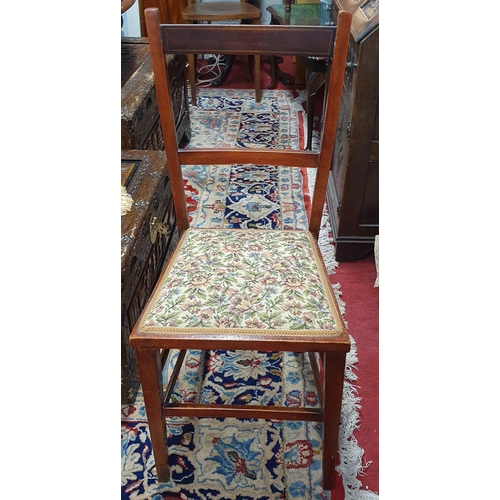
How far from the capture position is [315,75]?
265 centimetres

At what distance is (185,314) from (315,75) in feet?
6.61

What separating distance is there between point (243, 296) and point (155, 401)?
1.07 ft

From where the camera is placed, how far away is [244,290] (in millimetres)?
Answer: 1084

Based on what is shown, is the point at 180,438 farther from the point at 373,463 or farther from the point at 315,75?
the point at 315,75

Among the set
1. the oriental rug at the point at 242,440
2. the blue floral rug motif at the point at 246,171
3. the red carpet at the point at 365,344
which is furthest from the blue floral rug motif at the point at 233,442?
the blue floral rug motif at the point at 246,171

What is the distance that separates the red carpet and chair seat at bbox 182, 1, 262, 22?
2233 millimetres

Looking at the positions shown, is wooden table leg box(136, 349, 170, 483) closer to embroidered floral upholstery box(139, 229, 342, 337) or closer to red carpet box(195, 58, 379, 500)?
embroidered floral upholstery box(139, 229, 342, 337)

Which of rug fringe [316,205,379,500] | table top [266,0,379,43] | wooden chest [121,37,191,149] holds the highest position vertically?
table top [266,0,379,43]

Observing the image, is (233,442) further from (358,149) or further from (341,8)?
(341,8)

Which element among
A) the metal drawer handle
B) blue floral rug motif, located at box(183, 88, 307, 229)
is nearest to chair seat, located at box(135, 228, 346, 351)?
the metal drawer handle

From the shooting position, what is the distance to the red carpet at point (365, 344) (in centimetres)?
129

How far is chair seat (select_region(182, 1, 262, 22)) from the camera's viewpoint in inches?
135

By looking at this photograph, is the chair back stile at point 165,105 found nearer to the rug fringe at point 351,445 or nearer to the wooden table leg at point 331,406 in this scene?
the wooden table leg at point 331,406

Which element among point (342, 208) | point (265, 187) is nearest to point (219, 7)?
point (265, 187)
